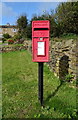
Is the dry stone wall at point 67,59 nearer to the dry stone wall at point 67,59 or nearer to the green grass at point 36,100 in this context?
the dry stone wall at point 67,59

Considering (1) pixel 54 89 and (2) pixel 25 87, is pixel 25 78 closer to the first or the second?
(2) pixel 25 87

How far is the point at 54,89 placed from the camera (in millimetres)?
3896

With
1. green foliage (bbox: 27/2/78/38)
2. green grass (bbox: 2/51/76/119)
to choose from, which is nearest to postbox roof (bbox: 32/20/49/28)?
green grass (bbox: 2/51/76/119)

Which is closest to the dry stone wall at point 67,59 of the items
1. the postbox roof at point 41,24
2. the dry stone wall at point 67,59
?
the dry stone wall at point 67,59

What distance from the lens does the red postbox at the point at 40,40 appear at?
10.2 feet

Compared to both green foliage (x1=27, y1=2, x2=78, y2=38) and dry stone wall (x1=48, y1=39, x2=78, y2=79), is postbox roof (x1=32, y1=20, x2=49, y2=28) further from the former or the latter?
green foliage (x1=27, y1=2, x2=78, y2=38)

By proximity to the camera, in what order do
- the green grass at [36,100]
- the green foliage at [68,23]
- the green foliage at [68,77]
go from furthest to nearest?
the green foliage at [68,23], the green foliage at [68,77], the green grass at [36,100]

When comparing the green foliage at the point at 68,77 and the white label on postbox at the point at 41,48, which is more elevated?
the white label on postbox at the point at 41,48

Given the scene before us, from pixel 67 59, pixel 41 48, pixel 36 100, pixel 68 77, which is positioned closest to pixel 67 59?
pixel 67 59

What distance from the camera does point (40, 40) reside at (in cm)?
321

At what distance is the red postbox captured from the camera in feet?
10.2

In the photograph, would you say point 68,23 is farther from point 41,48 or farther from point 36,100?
point 36,100

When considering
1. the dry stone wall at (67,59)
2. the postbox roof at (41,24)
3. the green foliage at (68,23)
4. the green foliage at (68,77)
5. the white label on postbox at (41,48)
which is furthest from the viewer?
the green foliage at (68,23)

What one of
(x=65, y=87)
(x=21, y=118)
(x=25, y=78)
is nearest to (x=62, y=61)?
(x=65, y=87)
